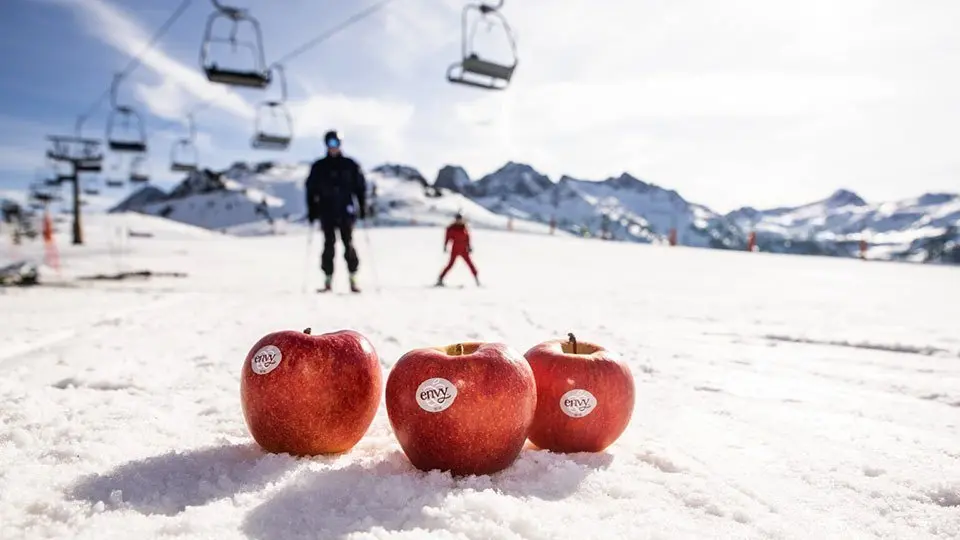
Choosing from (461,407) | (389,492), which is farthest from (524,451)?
(389,492)

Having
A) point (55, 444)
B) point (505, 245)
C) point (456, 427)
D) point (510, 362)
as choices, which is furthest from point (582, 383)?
point (505, 245)

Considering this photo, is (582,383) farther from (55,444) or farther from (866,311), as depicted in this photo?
(866,311)

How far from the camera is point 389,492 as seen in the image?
6.31 feet

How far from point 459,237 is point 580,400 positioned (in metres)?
10.2

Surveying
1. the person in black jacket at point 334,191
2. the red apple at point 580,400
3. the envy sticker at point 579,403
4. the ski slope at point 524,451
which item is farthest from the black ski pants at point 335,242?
the envy sticker at point 579,403

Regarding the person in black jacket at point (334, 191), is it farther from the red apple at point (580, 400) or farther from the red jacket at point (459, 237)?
the red apple at point (580, 400)

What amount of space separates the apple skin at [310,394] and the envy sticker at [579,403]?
785 mm

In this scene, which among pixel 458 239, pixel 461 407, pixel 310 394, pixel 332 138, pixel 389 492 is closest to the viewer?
pixel 389 492

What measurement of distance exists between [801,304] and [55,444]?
30.4 ft

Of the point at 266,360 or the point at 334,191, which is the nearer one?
the point at 266,360

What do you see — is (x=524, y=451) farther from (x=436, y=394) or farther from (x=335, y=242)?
(x=335, y=242)

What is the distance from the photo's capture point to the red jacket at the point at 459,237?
12261mm

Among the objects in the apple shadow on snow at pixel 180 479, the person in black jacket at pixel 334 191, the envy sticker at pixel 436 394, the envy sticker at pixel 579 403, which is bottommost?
the apple shadow on snow at pixel 180 479

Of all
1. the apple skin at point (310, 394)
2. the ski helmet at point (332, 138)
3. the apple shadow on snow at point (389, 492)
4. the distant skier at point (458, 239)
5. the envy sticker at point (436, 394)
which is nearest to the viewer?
the apple shadow on snow at point (389, 492)
